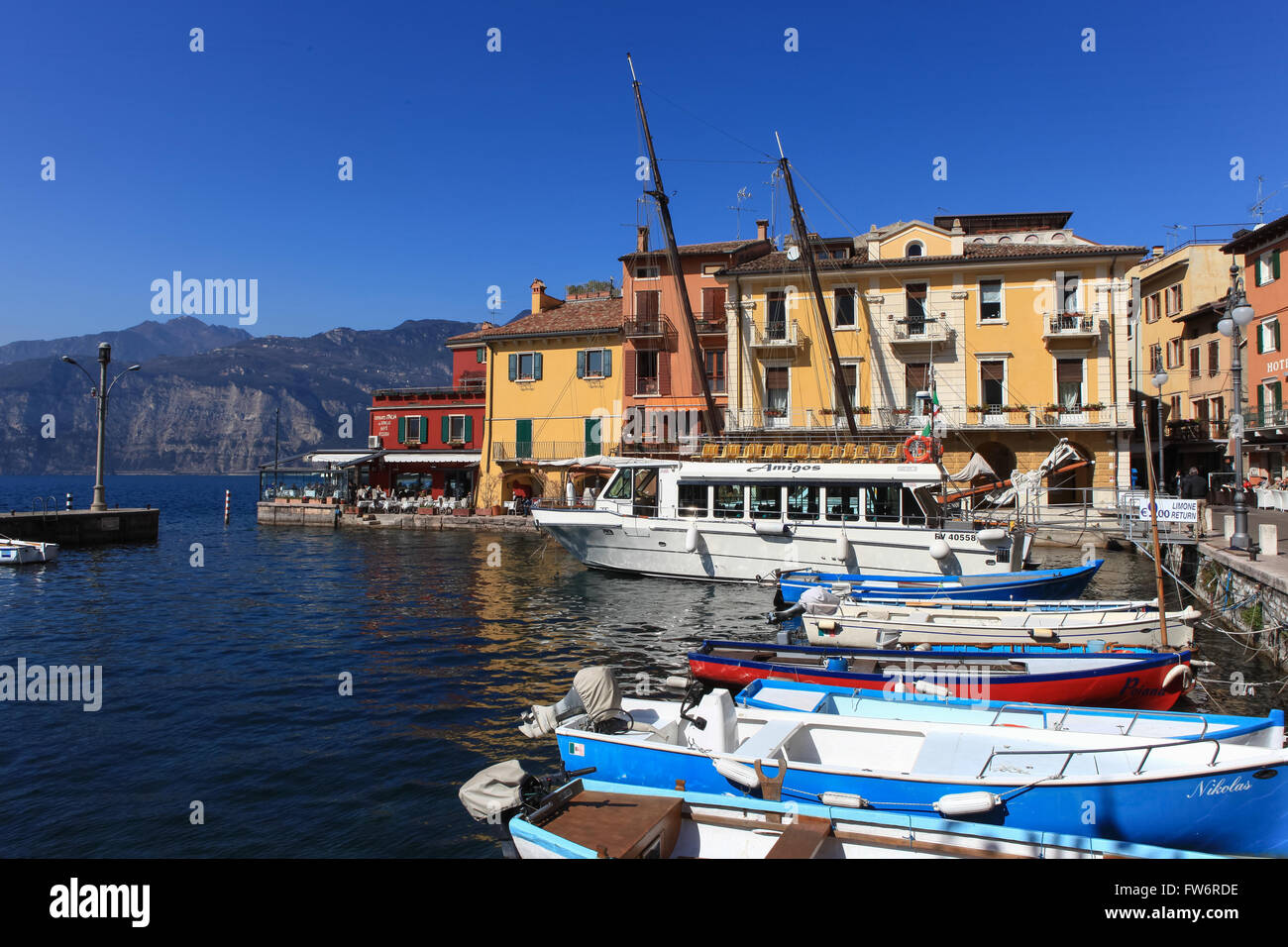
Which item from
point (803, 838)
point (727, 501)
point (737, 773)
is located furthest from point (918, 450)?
point (803, 838)

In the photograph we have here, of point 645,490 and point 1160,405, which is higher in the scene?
point 1160,405

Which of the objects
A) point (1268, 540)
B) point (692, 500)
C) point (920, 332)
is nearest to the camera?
point (1268, 540)

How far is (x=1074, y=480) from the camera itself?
3475 cm

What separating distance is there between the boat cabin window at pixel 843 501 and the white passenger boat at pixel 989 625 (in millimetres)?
6800

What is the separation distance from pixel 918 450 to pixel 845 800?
17.6 m

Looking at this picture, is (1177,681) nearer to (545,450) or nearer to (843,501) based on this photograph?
(843,501)

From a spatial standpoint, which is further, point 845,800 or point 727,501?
point 727,501

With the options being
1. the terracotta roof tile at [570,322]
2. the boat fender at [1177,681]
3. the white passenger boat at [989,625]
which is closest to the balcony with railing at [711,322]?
the terracotta roof tile at [570,322]

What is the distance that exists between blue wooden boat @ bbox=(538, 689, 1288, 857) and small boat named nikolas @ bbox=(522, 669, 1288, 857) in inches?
0.4

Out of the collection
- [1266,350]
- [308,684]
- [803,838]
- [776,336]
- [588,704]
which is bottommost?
[308,684]

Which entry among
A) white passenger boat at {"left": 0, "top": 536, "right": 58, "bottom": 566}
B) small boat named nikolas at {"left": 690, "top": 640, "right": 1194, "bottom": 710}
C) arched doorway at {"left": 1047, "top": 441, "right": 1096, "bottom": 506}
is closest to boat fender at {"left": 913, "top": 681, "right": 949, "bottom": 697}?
small boat named nikolas at {"left": 690, "top": 640, "right": 1194, "bottom": 710}

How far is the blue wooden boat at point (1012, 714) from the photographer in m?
7.14

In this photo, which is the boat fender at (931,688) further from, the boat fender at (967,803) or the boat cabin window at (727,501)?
the boat cabin window at (727,501)

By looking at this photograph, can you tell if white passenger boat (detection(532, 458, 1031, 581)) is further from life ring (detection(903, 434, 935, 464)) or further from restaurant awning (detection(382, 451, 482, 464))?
restaurant awning (detection(382, 451, 482, 464))
